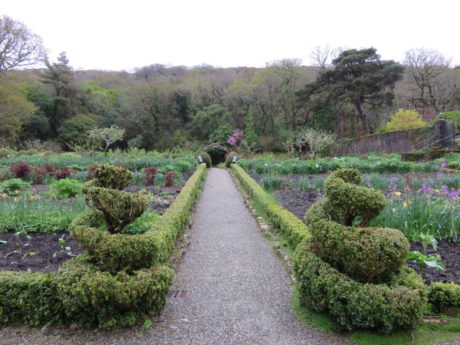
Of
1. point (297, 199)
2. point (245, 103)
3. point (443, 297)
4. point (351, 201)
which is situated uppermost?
point (245, 103)

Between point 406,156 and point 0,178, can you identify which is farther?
point 406,156

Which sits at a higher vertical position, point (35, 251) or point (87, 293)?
point (87, 293)

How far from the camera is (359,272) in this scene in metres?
2.32

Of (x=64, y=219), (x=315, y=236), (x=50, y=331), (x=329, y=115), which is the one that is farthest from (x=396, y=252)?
(x=329, y=115)

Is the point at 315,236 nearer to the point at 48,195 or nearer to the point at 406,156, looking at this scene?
the point at 48,195

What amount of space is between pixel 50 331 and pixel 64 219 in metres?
2.42

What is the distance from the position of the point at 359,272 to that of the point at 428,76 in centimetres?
3209

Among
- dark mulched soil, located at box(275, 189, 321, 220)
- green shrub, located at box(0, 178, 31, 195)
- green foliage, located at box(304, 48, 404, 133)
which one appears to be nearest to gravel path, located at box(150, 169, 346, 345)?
dark mulched soil, located at box(275, 189, 321, 220)

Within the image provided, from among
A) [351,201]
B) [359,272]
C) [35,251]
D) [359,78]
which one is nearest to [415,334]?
[359,272]

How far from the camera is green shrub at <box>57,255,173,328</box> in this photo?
2221mm

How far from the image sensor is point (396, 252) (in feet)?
7.09

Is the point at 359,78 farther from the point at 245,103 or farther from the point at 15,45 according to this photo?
the point at 15,45

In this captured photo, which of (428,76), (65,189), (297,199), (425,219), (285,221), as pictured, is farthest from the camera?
(428,76)

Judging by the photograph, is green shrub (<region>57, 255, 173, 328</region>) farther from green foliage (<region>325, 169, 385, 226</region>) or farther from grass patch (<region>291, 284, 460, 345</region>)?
green foliage (<region>325, 169, 385, 226</region>)
